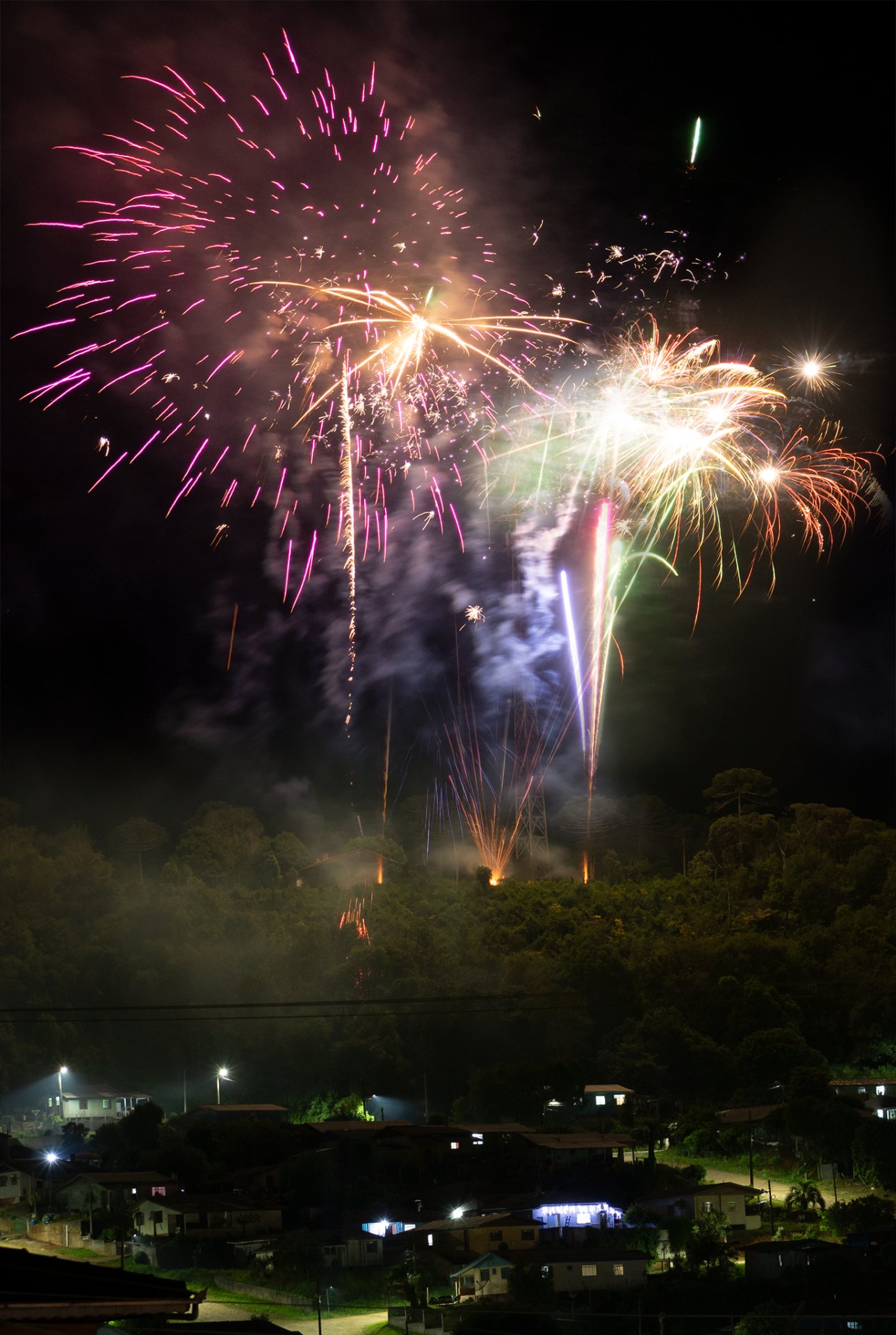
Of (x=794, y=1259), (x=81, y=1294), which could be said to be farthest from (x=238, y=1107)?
(x=81, y=1294)

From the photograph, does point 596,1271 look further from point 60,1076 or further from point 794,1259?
point 60,1076

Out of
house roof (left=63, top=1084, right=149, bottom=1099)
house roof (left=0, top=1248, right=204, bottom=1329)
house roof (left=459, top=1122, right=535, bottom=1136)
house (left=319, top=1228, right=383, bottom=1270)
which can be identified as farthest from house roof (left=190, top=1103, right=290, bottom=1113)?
house roof (left=0, top=1248, right=204, bottom=1329)

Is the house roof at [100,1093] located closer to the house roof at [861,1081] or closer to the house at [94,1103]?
the house at [94,1103]

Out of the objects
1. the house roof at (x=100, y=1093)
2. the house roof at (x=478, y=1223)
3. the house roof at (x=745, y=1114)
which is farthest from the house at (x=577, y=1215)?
the house roof at (x=100, y=1093)

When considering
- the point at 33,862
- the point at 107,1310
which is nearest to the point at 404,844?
the point at 33,862

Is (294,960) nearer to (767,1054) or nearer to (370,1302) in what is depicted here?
(767,1054)

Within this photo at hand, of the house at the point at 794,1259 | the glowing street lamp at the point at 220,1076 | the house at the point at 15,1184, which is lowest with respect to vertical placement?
the house at the point at 794,1259
